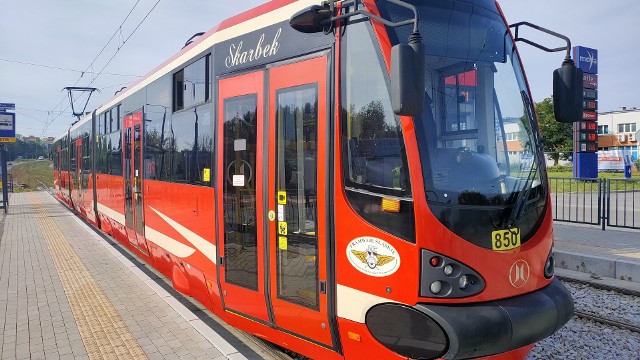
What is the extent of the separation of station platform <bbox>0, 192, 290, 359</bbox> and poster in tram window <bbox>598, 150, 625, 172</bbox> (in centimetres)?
4366

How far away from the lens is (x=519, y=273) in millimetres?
3562

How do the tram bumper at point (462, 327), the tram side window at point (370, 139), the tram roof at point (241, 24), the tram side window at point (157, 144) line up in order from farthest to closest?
1. the tram side window at point (157, 144)
2. the tram roof at point (241, 24)
3. the tram side window at point (370, 139)
4. the tram bumper at point (462, 327)

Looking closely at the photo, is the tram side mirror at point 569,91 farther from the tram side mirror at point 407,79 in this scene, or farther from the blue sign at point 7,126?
the blue sign at point 7,126

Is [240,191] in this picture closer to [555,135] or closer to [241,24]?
[241,24]

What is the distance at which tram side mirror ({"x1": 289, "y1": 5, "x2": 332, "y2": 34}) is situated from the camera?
376 centimetres

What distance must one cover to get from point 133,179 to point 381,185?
6.41m

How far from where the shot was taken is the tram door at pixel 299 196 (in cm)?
380

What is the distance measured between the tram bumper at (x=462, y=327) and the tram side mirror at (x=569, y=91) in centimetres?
174

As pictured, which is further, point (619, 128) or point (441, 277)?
point (619, 128)

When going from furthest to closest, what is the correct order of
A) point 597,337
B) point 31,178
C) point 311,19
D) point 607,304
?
point 31,178
point 607,304
point 597,337
point 311,19

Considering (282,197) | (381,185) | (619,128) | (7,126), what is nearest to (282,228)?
(282,197)

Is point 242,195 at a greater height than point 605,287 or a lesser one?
greater

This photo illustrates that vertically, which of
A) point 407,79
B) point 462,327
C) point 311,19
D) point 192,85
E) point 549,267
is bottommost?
point 462,327

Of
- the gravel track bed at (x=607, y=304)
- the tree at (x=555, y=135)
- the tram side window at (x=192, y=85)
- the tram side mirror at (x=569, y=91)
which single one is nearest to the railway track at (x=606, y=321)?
the gravel track bed at (x=607, y=304)
